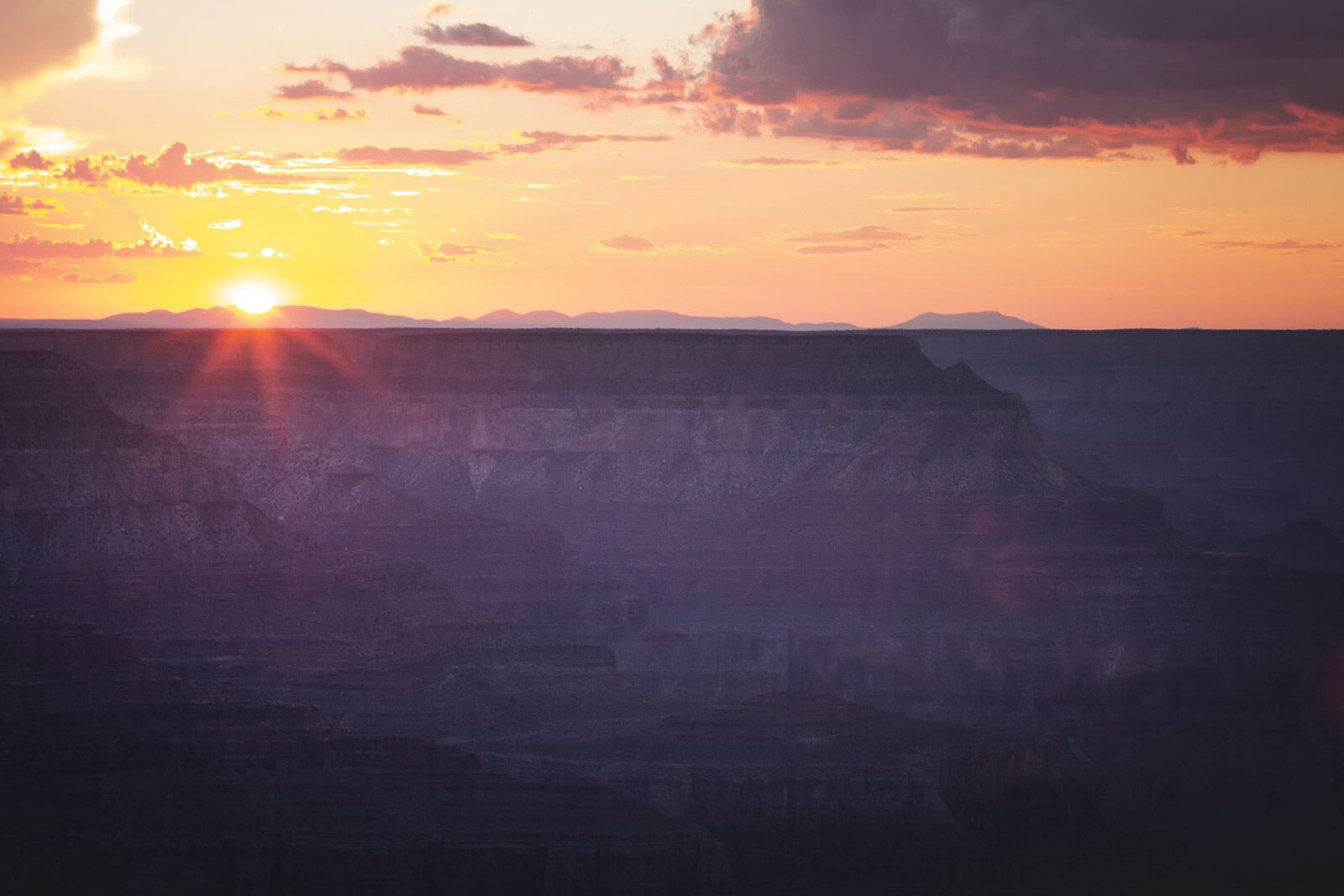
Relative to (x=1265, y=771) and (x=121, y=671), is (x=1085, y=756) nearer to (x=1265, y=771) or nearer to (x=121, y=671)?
(x=1265, y=771)

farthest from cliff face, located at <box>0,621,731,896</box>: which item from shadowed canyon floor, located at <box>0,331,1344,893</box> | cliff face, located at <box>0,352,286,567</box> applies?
cliff face, located at <box>0,352,286,567</box>

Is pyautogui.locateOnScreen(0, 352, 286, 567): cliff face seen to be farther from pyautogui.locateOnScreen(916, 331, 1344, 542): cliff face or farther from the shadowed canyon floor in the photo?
pyautogui.locateOnScreen(916, 331, 1344, 542): cliff face

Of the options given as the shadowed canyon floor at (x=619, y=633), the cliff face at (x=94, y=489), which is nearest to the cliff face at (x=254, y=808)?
the shadowed canyon floor at (x=619, y=633)

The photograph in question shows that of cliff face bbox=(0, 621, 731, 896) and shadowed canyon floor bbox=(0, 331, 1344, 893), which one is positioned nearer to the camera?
cliff face bbox=(0, 621, 731, 896)

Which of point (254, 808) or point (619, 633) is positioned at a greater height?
point (619, 633)

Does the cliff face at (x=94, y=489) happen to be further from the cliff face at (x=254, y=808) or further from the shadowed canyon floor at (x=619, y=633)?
the cliff face at (x=254, y=808)

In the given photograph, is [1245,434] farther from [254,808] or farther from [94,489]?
[254,808]

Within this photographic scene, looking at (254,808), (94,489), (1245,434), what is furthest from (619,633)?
(1245,434)

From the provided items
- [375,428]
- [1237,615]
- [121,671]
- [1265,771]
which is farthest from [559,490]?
[121,671]

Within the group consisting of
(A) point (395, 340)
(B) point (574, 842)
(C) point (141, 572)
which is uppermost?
(A) point (395, 340)
